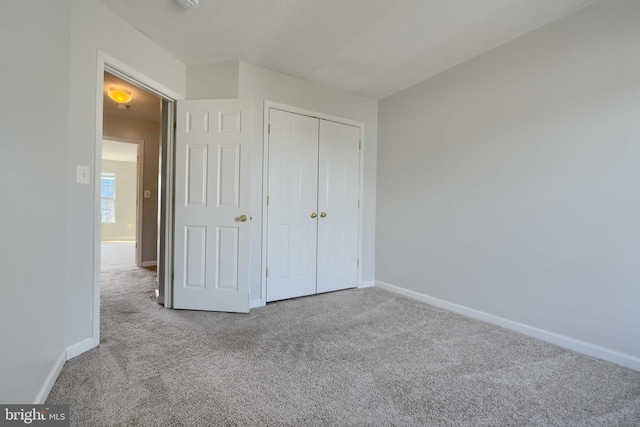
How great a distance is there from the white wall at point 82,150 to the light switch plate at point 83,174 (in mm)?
28

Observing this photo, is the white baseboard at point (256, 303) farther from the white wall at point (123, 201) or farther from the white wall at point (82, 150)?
the white wall at point (123, 201)

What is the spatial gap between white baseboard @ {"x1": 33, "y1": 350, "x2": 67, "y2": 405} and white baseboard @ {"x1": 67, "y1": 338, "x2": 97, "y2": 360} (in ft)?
0.15

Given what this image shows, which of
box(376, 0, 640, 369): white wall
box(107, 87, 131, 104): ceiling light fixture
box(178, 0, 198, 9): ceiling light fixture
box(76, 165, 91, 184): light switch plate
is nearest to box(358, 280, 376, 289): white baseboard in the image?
box(376, 0, 640, 369): white wall

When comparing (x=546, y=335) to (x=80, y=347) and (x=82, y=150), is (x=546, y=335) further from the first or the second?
(x=82, y=150)

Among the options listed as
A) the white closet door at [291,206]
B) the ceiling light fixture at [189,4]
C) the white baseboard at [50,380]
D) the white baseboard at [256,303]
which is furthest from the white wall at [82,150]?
the white closet door at [291,206]

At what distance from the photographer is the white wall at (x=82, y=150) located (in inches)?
70.9

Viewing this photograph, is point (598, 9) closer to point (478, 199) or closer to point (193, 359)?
point (478, 199)

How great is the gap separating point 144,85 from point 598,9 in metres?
3.41

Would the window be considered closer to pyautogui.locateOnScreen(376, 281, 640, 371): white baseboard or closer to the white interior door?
the white interior door

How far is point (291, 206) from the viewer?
122 inches

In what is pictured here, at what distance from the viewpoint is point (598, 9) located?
1932 mm

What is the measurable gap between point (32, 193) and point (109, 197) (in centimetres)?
866

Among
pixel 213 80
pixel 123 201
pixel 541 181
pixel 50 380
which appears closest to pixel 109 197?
pixel 123 201

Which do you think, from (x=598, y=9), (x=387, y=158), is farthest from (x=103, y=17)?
(x=598, y=9)
